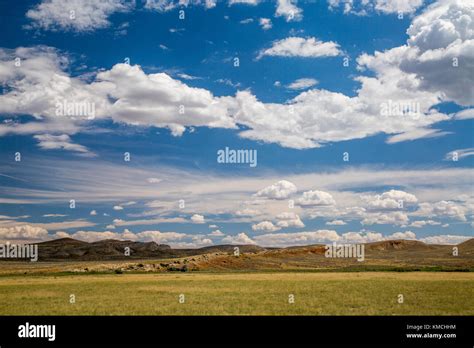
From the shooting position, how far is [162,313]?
28.8m

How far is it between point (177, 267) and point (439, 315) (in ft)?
280

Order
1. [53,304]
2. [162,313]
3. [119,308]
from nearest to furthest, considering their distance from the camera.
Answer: [162,313] → [119,308] → [53,304]
